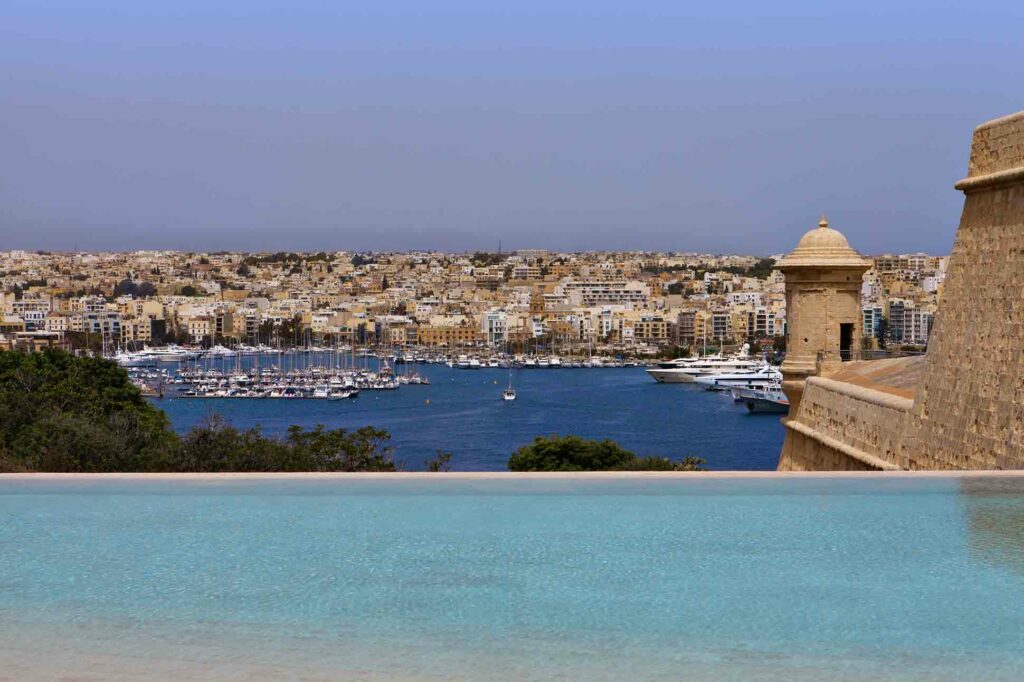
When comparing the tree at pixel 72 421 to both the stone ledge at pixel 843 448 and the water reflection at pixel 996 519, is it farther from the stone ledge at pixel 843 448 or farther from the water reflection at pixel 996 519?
the water reflection at pixel 996 519

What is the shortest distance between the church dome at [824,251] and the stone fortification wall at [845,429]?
1.44 meters

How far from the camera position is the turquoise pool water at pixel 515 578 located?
2816 millimetres

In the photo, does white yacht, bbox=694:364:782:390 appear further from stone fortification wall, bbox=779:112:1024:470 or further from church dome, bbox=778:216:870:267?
stone fortification wall, bbox=779:112:1024:470

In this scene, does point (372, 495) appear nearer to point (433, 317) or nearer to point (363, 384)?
point (363, 384)

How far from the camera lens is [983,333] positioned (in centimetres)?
552

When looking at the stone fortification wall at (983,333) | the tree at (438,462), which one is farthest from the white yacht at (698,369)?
the stone fortification wall at (983,333)

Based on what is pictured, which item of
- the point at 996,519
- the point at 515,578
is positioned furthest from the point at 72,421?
the point at 996,519

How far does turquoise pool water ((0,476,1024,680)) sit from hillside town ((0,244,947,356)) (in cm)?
5414

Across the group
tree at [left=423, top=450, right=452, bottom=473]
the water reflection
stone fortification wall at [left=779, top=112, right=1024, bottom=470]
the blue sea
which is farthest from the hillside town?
the water reflection

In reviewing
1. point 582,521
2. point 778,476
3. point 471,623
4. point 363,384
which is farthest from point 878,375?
point 363,384

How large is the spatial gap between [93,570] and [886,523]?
2228 mm

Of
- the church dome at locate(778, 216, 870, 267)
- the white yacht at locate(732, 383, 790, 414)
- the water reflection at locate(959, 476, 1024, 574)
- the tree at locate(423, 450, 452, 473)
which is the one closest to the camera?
the water reflection at locate(959, 476, 1024, 574)

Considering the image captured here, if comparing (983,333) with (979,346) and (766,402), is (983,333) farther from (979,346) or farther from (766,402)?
(766,402)

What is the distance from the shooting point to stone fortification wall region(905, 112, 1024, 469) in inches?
202
